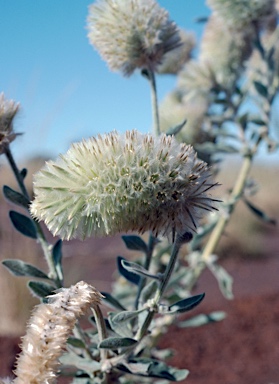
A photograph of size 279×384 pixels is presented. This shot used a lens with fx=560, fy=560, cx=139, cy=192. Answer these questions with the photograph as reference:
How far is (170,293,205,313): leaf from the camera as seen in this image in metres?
1.16

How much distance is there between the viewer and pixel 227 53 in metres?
2.49

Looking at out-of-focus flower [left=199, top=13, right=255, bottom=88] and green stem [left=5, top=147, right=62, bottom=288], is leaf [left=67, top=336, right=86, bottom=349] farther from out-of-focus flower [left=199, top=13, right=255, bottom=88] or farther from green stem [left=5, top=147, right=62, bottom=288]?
out-of-focus flower [left=199, top=13, right=255, bottom=88]

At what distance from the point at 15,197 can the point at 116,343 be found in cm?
42

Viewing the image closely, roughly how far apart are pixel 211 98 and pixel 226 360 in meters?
2.31

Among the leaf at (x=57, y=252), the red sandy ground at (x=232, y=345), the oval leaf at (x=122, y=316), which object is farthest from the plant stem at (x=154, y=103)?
the red sandy ground at (x=232, y=345)

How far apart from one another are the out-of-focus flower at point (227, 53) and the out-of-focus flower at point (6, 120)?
1320 millimetres

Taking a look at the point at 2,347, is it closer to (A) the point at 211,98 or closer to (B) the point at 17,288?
(B) the point at 17,288

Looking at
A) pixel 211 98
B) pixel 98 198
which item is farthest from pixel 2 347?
pixel 98 198

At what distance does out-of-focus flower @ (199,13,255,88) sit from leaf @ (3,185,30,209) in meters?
1.33

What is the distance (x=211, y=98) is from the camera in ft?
7.79

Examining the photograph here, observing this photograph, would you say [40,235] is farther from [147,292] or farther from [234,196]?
[234,196]

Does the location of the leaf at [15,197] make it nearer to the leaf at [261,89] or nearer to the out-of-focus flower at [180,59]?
the out-of-focus flower at [180,59]

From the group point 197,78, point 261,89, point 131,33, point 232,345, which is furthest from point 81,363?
point 232,345

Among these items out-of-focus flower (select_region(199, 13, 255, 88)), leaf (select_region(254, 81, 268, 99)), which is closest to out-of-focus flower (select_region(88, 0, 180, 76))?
leaf (select_region(254, 81, 268, 99))
